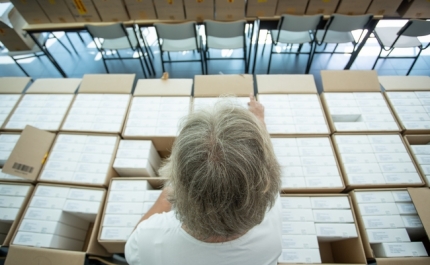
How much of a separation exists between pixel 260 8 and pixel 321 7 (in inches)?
24.7

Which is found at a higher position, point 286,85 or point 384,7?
point 384,7

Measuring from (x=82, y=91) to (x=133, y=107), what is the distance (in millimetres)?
468

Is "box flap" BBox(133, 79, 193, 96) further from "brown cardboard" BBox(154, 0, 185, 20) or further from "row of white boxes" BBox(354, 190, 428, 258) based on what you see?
"row of white boxes" BBox(354, 190, 428, 258)

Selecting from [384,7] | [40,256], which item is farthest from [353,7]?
[40,256]

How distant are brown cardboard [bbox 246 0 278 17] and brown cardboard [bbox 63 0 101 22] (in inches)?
62.8

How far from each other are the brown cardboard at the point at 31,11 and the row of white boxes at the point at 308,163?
2704 mm

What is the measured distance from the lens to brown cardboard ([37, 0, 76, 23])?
212 cm

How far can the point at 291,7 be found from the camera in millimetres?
2170

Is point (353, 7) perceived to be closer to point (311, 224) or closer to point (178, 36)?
point (178, 36)

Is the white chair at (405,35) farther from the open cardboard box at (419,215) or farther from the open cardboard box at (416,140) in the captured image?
the open cardboard box at (419,215)

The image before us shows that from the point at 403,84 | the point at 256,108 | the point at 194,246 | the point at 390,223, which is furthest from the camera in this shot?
the point at 403,84

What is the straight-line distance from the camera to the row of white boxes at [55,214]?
45.1 inches

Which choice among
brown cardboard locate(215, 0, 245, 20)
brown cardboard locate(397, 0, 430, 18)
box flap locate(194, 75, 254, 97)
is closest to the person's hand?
box flap locate(194, 75, 254, 97)

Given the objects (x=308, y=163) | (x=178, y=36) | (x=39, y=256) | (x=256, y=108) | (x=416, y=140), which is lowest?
(x=39, y=256)
